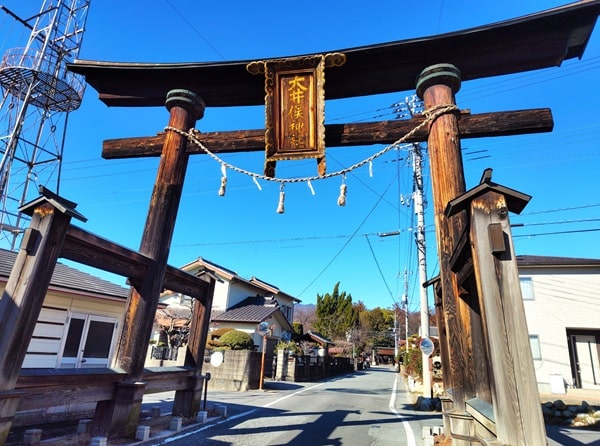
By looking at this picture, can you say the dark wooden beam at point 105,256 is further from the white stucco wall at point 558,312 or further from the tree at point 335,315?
the tree at point 335,315

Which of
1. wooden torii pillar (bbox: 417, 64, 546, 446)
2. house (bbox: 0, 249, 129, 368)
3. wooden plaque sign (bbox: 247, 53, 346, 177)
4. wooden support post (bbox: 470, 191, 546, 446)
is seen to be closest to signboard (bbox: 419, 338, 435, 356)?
wooden torii pillar (bbox: 417, 64, 546, 446)

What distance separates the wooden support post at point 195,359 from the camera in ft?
24.1

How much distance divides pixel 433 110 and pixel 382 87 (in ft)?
4.51

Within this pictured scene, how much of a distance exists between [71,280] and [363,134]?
910 cm

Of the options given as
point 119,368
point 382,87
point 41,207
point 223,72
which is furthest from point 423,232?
point 41,207

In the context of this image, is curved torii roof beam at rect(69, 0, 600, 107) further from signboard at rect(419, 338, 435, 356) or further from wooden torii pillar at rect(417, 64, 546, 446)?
signboard at rect(419, 338, 435, 356)

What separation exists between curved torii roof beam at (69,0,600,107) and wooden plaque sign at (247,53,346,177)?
42 centimetres

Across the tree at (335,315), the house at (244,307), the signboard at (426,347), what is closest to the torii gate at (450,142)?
the signboard at (426,347)

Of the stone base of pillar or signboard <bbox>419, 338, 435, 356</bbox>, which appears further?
signboard <bbox>419, 338, 435, 356</bbox>

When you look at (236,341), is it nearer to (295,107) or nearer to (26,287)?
(295,107)

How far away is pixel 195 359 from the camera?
7738 mm

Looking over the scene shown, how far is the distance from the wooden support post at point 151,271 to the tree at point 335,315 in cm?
4803

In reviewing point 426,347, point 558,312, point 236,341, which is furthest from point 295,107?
point 558,312

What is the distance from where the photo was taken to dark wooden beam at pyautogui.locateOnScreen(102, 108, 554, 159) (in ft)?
17.8
